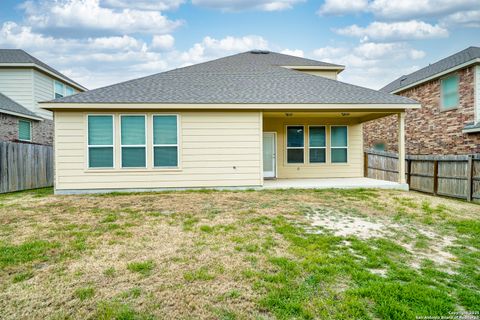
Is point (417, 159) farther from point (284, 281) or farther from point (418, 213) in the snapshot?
point (284, 281)

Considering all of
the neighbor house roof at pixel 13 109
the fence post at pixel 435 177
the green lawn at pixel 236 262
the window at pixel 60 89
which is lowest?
the green lawn at pixel 236 262

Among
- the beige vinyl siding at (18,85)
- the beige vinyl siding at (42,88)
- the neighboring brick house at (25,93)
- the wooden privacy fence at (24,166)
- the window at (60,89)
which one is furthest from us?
the window at (60,89)

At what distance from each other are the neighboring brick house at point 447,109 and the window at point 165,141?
38.0ft

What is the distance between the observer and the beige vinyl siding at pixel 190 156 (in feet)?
28.1

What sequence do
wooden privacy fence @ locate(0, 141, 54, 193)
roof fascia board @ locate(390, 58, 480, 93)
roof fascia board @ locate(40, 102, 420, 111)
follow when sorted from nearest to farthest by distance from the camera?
roof fascia board @ locate(40, 102, 420, 111) → wooden privacy fence @ locate(0, 141, 54, 193) → roof fascia board @ locate(390, 58, 480, 93)

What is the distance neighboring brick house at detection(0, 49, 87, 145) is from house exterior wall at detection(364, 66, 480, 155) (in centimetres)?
2002

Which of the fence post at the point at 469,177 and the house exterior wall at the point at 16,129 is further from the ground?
the house exterior wall at the point at 16,129

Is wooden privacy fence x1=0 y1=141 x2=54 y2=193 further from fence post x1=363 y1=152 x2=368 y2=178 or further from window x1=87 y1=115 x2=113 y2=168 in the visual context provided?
fence post x1=363 y1=152 x2=368 y2=178

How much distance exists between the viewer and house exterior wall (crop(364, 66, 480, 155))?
11.6m

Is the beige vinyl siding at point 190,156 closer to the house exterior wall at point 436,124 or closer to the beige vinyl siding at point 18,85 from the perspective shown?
the beige vinyl siding at point 18,85

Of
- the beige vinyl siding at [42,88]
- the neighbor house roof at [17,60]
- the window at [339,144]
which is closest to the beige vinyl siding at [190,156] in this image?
the window at [339,144]

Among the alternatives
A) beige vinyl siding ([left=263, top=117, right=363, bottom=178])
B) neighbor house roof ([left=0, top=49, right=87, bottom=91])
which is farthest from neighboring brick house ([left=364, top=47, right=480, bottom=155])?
neighbor house roof ([left=0, top=49, right=87, bottom=91])

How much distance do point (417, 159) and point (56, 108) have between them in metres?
12.8

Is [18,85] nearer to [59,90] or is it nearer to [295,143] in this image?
[59,90]
